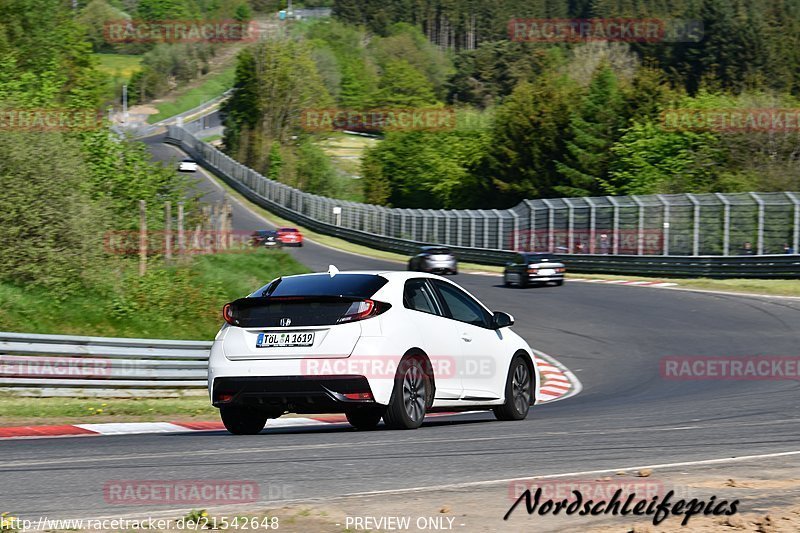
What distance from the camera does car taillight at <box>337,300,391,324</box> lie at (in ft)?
32.7

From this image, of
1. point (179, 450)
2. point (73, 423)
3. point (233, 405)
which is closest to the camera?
point (179, 450)

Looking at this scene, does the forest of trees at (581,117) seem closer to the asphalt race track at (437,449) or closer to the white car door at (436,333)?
the asphalt race track at (437,449)

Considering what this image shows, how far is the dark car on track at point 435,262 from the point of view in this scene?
4875 centimetres

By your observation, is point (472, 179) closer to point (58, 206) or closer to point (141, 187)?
point (141, 187)

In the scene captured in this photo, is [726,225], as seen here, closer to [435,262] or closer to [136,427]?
[435,262]

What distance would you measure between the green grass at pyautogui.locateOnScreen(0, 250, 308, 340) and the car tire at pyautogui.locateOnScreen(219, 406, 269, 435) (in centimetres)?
1011

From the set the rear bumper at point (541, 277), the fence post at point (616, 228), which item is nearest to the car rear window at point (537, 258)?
the rear bumper at point (541, 277)

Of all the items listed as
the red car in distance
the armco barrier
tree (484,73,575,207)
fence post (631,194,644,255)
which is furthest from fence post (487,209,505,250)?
tree (484,73,575,207)

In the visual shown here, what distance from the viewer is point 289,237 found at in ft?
207

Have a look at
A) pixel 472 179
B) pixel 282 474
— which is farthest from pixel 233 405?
pixel 472 179

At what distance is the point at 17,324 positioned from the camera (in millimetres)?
20188

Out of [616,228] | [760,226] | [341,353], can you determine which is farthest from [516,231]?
[341,353]

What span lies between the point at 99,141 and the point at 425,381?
89.4 ft

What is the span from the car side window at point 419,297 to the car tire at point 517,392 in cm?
152
